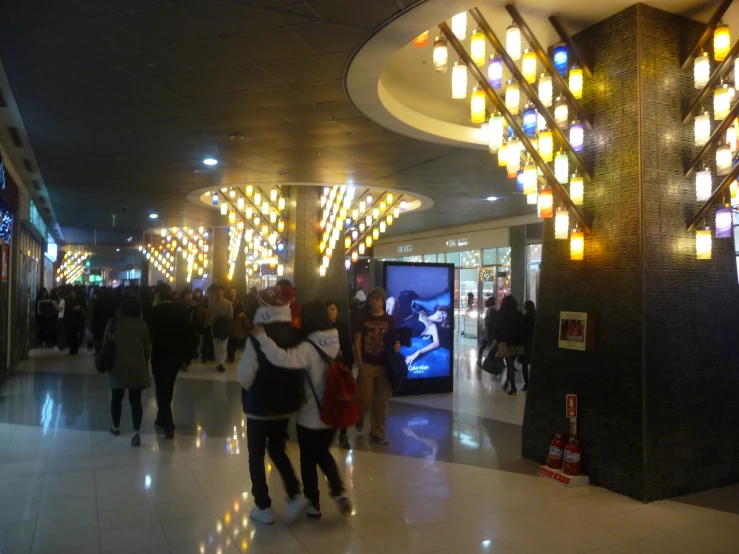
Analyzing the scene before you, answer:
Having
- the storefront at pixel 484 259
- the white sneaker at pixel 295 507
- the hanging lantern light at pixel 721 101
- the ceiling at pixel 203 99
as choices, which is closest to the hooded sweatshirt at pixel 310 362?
Answer: the white sneaker at pixel 295 507

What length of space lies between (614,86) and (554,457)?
3334mm

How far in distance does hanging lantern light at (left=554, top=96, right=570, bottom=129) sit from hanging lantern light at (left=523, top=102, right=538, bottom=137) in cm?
26

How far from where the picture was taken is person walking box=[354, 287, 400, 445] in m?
6.39

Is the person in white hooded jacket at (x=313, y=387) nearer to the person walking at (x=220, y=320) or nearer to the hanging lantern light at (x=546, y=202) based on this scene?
the hanging lantern light at (x=546, y=202)

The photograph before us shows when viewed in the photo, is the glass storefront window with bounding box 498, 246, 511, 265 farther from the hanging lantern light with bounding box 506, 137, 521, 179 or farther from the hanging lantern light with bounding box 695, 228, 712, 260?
the hanging lantern light with bounding box 695, 228, 712, 260

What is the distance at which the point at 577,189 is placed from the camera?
17.9 ft

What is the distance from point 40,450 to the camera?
6.01 meters

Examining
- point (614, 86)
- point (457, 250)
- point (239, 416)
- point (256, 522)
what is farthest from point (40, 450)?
point (457, 250)

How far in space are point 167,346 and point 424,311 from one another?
3.92 metres

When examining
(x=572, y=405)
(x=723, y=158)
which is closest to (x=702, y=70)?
(x=723, y=158)

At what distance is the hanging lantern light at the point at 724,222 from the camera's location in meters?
5.00

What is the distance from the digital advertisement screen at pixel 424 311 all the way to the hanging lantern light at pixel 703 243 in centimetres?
438

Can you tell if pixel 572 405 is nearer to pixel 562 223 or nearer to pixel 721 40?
pixel 562 223

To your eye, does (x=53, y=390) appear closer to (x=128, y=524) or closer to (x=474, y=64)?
(x=128, y=524)
